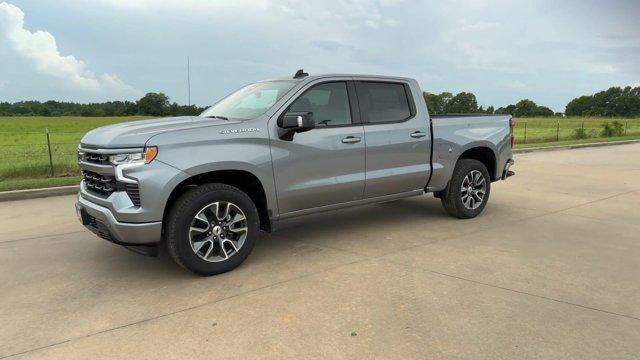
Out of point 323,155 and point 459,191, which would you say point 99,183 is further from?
point 459,191

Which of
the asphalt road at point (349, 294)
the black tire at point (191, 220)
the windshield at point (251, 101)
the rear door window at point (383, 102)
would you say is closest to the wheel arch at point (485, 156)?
the asphalt road at point (349, 294)

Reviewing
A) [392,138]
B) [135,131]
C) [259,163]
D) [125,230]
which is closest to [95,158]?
[135,131]

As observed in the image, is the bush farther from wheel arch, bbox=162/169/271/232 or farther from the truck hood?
the truck hood

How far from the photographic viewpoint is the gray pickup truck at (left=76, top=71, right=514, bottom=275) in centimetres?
421

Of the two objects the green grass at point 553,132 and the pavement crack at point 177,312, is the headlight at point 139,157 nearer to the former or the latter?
the pavement crack at point 177,312

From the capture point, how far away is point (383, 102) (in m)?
5.90

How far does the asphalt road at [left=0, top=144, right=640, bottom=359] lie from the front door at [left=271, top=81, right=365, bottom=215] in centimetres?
61

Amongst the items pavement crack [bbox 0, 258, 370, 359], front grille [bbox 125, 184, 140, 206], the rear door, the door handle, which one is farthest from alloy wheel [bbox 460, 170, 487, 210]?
front grille [bbox 125, 184, 140, 206]

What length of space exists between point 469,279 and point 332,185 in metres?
1.69

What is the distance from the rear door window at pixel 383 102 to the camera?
5684 millimetres

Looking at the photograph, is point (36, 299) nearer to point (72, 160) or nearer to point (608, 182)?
point (72, 160)

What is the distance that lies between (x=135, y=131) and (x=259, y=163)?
1137mm

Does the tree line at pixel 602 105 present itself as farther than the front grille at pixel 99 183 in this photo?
Yes

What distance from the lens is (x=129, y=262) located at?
16.5 ft
